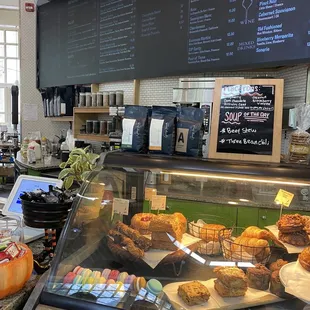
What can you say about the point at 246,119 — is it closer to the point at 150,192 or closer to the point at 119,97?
the point at 150,192

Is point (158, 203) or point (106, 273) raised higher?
point (158, 203)

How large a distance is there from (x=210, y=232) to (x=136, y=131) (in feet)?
1.86

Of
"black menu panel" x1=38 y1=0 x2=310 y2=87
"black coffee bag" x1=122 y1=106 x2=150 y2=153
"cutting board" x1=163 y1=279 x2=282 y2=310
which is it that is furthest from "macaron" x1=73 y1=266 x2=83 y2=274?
"black menu panel" x1=38 y1=0 x2=310 y2=87

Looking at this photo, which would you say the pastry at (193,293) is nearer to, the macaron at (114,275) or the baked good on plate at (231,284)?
the baked good on plate at (231,284)

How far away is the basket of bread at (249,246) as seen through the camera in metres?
1.26

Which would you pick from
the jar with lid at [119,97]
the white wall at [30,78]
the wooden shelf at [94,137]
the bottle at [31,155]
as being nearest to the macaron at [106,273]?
the wooden shelf at [94,137]

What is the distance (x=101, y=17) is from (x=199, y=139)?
280 centimetres

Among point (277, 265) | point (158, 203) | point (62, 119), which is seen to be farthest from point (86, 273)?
point (62, 119)

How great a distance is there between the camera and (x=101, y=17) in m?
3.66

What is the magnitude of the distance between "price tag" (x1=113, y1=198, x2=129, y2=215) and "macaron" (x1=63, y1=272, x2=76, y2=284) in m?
0.39

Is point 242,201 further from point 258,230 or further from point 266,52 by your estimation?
point 266,52

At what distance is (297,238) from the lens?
1.29 metres

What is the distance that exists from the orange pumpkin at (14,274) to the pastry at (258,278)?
2.65 feet

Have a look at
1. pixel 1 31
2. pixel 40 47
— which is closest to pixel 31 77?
pixel 40 47
